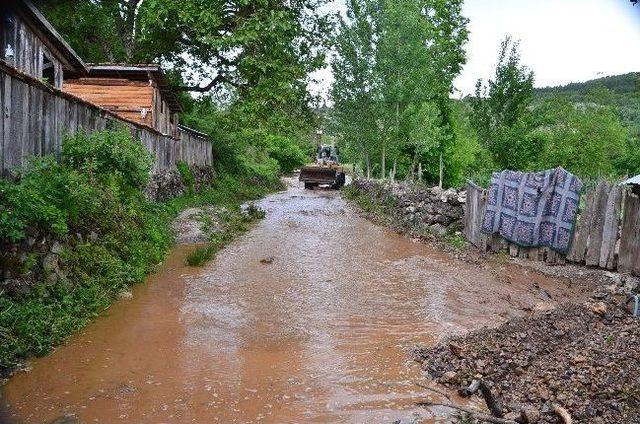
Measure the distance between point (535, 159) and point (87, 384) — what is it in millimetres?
22722

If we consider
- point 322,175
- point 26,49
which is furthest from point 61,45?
point 322,175

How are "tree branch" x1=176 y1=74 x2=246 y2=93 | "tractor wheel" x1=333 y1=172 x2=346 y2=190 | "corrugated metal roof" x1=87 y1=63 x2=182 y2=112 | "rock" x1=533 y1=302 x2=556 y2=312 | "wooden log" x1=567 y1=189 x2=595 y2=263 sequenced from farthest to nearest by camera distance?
1. "tractor wheel" x1=333 y1=172 x2=346 y2=190
2. "tree branch" x1=176 y1=74 x2=246 y2=93
3. "corrugated metal roof" x1=87 y1=63 x2=182 y2=112
4. "wooden log" x1=567 y1=189 x2=595 y2=263
5. "rock" x1=533 y1=302 x2=556 y2=312

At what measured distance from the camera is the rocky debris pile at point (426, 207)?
13.5 meters

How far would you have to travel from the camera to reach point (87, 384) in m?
4.94

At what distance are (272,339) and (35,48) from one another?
10.3 m

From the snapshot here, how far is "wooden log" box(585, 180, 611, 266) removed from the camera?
31.7 ft

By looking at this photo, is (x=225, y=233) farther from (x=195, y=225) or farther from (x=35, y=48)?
(x=35, y=48)

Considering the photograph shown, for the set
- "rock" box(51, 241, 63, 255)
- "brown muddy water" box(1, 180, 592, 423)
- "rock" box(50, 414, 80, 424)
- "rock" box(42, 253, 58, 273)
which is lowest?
"rock" box(50, 414, 80, 424)

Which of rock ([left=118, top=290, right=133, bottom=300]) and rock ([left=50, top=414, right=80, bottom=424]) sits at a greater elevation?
rock ([left=118, top=290, right=133, bottom=300])

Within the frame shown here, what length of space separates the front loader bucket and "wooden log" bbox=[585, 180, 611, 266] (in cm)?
2256

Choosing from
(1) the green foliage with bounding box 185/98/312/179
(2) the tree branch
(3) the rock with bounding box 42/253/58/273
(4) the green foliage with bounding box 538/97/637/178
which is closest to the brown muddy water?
(3) the rock with bounding box 42/253/58/273

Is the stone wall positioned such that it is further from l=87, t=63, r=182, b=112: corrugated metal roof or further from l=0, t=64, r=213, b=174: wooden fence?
l=87, t=63, r=182, b=112: corrugated metal roof

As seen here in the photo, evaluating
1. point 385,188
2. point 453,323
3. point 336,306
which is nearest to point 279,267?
point 336,306

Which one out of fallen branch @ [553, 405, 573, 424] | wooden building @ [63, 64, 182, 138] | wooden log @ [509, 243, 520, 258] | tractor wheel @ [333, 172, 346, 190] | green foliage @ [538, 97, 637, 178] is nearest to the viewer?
fallen branch @ [553, 405, 573, 424]
